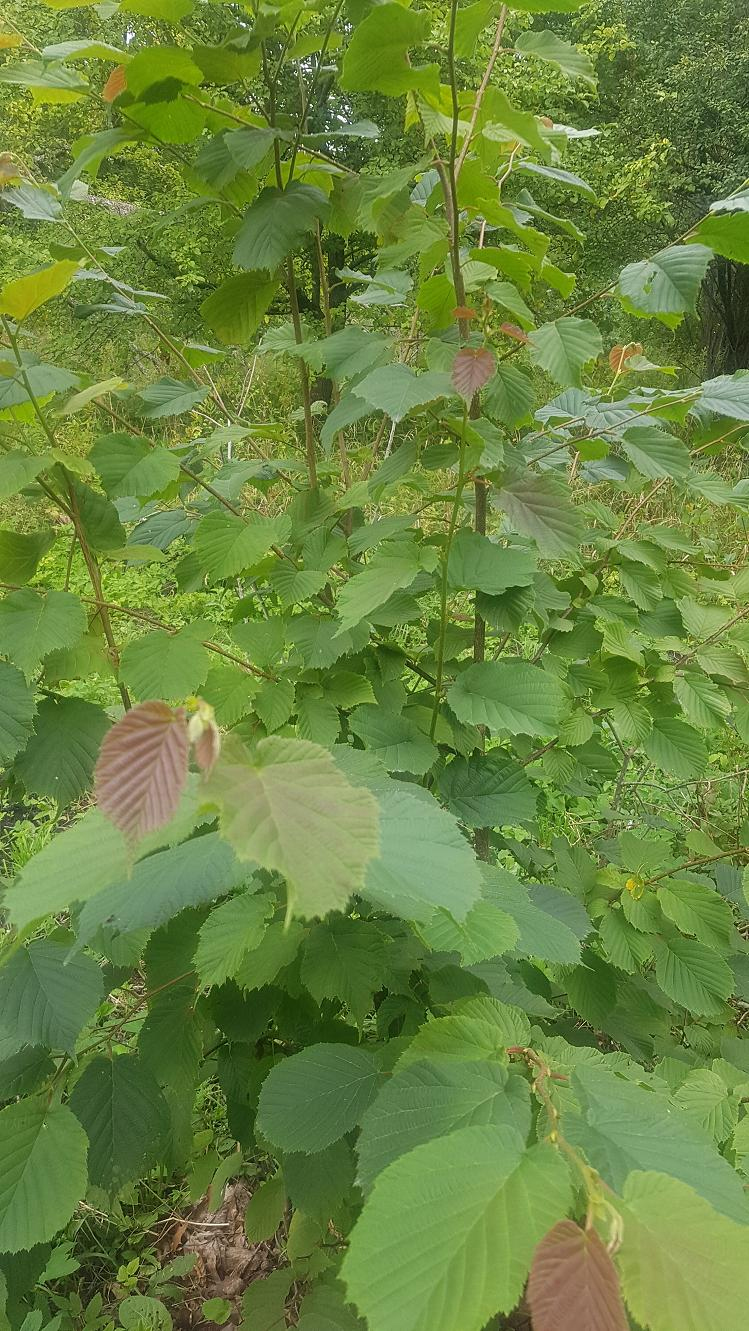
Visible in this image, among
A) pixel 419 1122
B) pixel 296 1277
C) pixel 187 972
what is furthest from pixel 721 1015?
pixel 419 1122

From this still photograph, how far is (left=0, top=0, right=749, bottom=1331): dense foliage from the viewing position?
1.36 ft

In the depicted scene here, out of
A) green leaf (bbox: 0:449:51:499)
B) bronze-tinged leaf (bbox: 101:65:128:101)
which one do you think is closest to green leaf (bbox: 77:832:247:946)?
green leaf (bbox: 0:449:51:499)

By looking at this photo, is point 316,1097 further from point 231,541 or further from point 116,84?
point 116,84

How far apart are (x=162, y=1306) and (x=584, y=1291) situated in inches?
69.8

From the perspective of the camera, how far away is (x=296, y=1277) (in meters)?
1.27

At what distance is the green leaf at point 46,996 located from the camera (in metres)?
0.83

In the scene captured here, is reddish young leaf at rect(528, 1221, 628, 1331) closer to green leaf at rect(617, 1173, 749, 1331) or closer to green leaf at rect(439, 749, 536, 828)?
green leaf at rect(617, 1173, 749, 1331)

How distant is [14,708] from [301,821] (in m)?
0.72

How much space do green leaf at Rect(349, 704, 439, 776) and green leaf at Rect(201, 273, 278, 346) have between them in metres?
0.71

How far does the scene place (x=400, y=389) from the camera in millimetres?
1009

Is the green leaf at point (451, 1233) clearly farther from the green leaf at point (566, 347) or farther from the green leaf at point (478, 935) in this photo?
the green leaf at point (566, 347)

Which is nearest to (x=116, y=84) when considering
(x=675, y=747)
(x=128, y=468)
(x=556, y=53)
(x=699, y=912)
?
(x=128, y=468)

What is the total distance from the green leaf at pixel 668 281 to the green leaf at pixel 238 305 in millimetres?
594

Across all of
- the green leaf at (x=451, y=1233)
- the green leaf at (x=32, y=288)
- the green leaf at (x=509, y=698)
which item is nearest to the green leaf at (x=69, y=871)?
the green leaf at (x=451, y=1233)
